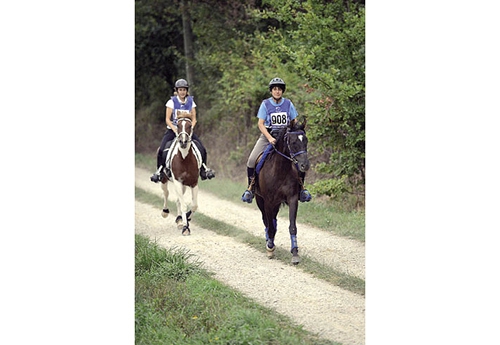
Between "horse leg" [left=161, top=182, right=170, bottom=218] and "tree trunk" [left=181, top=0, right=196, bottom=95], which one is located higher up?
"tree trunk" [left=181, top=0, right=196, bottom=95]

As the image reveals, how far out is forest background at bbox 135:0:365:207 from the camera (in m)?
8.28

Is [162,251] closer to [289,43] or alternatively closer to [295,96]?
[295,96]

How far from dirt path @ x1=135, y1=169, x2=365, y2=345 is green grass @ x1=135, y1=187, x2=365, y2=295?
7cm

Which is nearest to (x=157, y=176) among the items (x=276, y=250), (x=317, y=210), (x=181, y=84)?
(x=181, y=84)

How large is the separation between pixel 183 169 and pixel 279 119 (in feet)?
4.50

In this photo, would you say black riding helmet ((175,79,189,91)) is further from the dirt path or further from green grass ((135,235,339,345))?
green grass ((135,235,339,345))

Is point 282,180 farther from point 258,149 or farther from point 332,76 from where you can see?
point 332,76

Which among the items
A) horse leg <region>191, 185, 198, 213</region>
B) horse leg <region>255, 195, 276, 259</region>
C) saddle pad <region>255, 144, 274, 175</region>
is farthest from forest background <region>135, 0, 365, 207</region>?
horse leg <region>191, 185, 198, 213</region>

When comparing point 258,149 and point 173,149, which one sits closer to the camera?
point 258,149

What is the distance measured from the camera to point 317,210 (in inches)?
345
